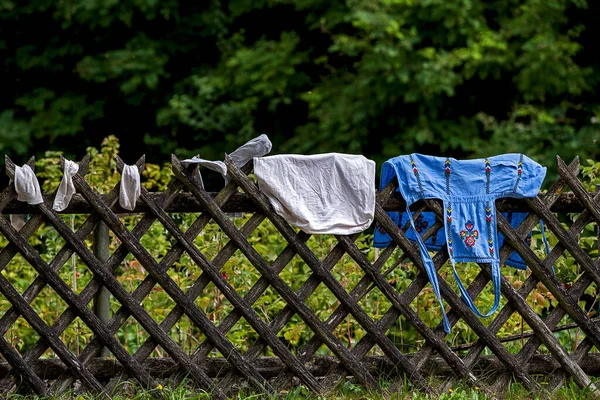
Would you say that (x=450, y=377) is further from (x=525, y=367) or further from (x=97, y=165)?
(x=97, y=165)

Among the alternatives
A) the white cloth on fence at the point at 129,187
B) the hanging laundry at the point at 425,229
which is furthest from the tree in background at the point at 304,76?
the white cloth on fence at the point at 129,187

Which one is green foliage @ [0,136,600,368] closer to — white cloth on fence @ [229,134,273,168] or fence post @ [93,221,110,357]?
fence post @ [93,221,110,357]

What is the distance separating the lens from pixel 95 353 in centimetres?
392

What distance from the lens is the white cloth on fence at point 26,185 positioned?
363 centimetres

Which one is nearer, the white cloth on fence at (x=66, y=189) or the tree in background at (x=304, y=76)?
the white cloth on fence at (x=66, y=189)

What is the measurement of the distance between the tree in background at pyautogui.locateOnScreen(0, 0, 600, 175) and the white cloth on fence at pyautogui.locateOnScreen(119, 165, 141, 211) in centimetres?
556

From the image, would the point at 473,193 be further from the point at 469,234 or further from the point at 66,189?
the point at 66,189

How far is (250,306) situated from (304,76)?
6766mm

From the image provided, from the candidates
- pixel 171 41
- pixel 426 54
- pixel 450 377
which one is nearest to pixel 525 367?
pixel 450 377

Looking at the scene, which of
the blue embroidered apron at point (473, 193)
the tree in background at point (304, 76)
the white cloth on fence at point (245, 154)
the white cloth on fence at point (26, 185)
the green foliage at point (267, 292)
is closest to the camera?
the white cloth on fence at point (26, 185)

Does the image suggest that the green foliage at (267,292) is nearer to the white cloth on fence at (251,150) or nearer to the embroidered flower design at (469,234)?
the embroidered flower design at (469,234)

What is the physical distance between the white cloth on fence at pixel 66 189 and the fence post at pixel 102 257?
1.06ft

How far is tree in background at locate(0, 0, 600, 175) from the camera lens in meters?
9.12

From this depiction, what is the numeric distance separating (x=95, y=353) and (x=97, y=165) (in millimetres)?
2294
